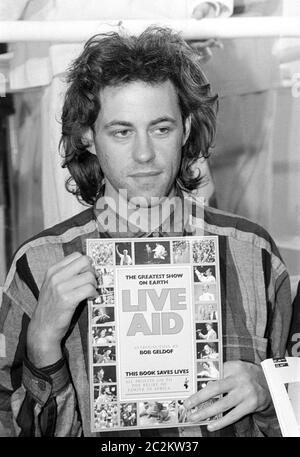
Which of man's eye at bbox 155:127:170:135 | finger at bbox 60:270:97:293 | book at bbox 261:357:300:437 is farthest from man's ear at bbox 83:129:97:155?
book at bbox 261:357:300:437

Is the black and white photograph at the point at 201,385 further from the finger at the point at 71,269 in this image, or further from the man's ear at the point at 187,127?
the man's ear at the point at 187,127

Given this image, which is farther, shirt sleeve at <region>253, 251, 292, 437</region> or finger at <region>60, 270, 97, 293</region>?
shirt sleeve at <region>253, 251, 292, 437</region>

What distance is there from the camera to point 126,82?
3.15 ft

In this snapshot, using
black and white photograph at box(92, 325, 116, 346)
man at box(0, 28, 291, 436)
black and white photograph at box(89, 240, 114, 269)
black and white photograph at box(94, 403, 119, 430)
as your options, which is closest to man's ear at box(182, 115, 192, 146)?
man at box(0, 28, 291, 436)

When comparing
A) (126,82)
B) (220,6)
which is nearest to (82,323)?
(126,82)

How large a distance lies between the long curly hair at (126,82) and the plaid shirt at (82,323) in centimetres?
7

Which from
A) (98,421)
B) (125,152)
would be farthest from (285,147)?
(98,421)

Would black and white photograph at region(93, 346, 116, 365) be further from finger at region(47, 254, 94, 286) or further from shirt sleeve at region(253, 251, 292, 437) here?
shirt sleeve at region(253, 251, 292, 437)

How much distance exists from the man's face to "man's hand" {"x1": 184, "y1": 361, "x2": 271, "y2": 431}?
0.98ft

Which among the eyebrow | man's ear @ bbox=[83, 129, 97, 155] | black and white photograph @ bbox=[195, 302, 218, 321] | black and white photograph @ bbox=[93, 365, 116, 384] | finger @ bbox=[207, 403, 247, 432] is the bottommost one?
finger @ bbox=[207, 403, 247, 432]

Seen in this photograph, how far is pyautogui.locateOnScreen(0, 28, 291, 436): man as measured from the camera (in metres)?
0.95

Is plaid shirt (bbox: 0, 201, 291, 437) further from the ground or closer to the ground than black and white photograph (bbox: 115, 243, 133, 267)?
closer to the ground

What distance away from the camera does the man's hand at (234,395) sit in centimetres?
96
